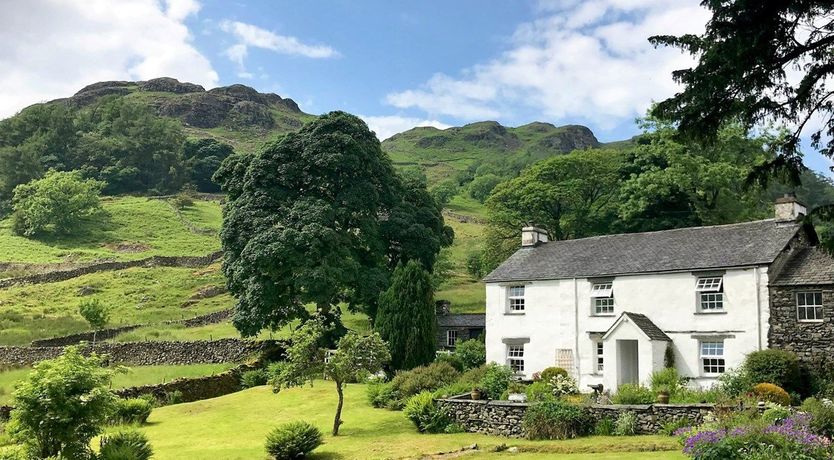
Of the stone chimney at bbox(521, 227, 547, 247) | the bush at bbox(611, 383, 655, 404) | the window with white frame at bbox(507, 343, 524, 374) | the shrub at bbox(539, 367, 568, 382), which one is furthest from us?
the stone chimney at bbox(521, 227, 547, 247)

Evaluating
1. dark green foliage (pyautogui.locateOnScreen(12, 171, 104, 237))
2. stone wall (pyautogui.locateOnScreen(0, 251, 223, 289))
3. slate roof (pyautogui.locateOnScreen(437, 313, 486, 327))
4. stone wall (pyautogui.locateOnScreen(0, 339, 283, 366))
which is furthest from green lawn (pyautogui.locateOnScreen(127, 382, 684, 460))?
dark green foliage (pyautogui.locateOnScreen(12, 171, 104, 237))

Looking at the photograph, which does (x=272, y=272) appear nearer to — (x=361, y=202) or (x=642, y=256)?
(x=361, y=202)

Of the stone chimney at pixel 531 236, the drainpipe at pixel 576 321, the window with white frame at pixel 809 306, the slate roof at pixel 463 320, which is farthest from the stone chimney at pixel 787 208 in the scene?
the slate roof at pixel 463 320

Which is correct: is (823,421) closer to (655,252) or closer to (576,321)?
(655,252)

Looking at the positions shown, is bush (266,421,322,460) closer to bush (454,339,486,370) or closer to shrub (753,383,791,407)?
shrub (753,383,791,407)

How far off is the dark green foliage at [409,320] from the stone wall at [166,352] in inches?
331

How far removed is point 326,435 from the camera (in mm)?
23844

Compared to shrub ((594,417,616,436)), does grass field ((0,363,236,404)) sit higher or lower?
lower

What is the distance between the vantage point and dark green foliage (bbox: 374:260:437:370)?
111ft

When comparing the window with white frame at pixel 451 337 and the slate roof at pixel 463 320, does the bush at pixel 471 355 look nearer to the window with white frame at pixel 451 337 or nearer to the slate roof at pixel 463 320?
the slate roof at pixel 463 320

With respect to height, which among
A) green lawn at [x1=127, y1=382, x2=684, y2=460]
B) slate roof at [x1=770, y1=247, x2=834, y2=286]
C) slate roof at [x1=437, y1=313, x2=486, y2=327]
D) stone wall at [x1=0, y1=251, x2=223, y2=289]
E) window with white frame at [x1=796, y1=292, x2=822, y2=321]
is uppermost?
stone wall at [x1=0, y1=251, x2=223, y2=289]

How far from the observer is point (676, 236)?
3288 centimetres

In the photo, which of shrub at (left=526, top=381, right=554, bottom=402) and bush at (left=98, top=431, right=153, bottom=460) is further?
shrub at (left=526, top=381, right=554, bottom=402)

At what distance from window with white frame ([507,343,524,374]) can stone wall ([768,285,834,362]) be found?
11.3 meters
